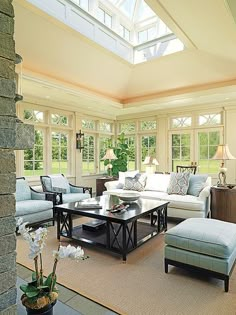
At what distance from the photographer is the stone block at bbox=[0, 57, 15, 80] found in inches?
37.7

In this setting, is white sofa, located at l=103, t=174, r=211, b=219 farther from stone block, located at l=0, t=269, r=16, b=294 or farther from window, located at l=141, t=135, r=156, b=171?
stone block, located at l=0, t=269, r=16, b=294

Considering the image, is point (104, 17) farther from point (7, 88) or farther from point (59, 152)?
point (7, 88)

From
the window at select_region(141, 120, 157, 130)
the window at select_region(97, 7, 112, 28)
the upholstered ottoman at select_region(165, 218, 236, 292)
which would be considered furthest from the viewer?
the window at select_region(141, 120, 157, 130)

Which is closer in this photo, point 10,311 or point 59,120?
point 10,311

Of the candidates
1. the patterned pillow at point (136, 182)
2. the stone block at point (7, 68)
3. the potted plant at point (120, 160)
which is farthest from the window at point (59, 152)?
the stone block at point (7, 68)

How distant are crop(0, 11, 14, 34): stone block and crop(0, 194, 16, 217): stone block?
70 cm

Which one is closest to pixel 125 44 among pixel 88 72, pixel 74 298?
pixel 88 72

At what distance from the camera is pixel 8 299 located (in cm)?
100

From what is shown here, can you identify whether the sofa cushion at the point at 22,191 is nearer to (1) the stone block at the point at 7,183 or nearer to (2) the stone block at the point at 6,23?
(1) the stone block at the point at 7,183

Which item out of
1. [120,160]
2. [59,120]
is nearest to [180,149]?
[120,160]

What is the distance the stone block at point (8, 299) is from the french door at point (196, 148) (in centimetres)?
616

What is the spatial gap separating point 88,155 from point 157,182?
277 centimetres

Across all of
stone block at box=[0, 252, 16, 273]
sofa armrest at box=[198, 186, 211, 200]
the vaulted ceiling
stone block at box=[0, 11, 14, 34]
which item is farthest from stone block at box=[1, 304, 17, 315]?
sofa armrest at box=[198, 186, 211, 200]

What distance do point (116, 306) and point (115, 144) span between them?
6.43m
